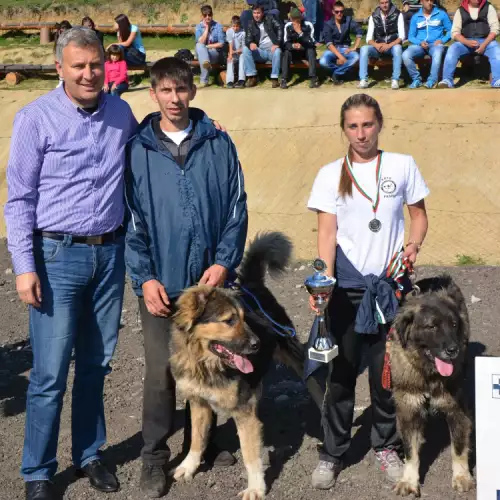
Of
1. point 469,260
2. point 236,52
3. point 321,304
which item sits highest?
point 236,52

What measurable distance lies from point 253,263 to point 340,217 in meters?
1.01

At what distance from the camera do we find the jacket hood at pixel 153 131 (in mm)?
4012

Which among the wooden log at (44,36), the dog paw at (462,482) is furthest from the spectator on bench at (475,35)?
the wooden log at (44,36)

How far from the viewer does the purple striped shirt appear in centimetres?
382

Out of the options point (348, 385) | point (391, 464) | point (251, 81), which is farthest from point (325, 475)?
point (251, 81)

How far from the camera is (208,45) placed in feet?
50.3

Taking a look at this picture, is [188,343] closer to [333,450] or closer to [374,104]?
[333,450]

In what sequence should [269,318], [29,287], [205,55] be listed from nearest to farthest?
[29,287] < [269,318] < [205,55]

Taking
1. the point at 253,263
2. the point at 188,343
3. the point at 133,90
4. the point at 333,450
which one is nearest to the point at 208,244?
the point at 188,343

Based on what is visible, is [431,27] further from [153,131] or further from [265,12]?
[153,131]

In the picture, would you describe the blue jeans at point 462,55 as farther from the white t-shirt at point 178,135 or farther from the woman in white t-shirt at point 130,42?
the white t-shirt at point 178,135

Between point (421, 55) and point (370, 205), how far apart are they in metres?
10.4

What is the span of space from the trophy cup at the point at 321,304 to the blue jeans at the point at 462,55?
1037cm

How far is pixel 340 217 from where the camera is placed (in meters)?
4.13
